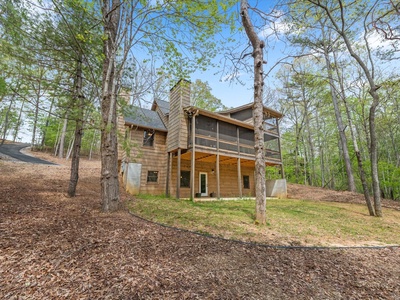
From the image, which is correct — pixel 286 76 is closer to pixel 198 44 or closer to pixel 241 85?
pixel 241 85

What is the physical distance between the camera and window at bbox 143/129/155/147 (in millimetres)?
11414

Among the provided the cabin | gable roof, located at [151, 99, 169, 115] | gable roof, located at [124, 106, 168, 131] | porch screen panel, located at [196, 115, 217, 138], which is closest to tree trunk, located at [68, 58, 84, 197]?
the cabin

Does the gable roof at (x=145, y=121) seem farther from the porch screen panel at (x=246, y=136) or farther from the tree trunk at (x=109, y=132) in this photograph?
the porch screen panel at (x=246, y=136)

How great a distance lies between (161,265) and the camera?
2551 mm

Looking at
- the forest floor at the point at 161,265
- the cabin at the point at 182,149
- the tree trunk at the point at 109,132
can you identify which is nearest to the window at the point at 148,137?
the cabin at the point at 182,149

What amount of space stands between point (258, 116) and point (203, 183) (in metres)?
8.43

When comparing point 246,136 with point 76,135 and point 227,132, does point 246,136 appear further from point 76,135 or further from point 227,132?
point 76,135

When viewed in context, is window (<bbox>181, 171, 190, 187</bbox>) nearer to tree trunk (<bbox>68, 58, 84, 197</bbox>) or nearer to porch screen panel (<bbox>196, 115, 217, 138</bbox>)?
porch screen panel (<bbox>196, 115, 217, 138</bbox>)

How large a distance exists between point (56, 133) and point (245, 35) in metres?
27.2

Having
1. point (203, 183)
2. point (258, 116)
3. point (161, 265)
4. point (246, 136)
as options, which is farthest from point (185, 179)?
point (161, 265)

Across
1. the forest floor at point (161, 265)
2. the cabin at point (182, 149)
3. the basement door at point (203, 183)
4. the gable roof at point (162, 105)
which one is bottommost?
the forest floor at point (161, 265)

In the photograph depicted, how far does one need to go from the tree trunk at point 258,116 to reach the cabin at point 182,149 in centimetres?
467

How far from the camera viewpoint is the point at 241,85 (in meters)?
6.89

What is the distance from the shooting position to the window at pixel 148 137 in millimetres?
11414
